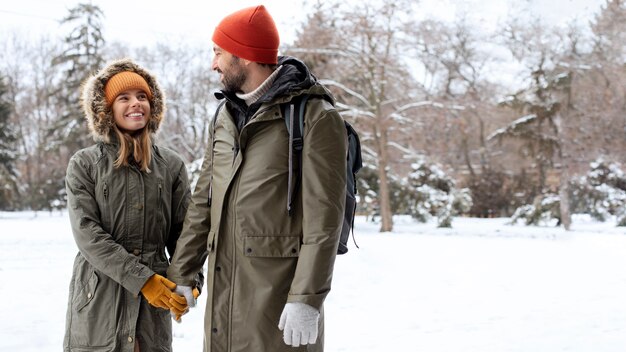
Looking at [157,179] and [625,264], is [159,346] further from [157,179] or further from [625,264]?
[625,264]

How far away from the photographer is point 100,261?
2562mm

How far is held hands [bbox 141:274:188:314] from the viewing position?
8.38ft

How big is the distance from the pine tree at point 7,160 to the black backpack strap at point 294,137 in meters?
22.7

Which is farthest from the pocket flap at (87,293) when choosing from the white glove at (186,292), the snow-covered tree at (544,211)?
the snow-covered tree at (544,211)

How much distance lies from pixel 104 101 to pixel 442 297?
5861mm

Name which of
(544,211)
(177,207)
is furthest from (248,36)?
(544,211)

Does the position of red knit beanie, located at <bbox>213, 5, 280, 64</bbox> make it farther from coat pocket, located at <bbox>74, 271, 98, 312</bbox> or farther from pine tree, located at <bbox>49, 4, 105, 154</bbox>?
pine tree, located at <bbox>49, 4, 105, 154</bbox>

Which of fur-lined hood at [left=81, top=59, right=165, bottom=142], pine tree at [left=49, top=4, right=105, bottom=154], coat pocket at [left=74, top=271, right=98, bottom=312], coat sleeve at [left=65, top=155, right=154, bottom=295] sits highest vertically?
pine tree at [left=49, top=4, right=105, bottom=154]

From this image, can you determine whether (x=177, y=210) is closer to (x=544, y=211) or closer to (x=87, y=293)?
(x=87, y=293)

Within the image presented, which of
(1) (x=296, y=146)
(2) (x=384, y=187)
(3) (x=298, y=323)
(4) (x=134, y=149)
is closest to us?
(3) (x=298, y=323)

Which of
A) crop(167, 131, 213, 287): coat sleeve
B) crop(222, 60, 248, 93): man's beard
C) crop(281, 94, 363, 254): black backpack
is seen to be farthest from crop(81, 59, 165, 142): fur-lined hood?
crop(281, 94, 363, 254): black backpack

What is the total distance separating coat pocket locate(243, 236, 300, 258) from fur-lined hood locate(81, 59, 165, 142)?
0.87m

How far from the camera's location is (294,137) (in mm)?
2271

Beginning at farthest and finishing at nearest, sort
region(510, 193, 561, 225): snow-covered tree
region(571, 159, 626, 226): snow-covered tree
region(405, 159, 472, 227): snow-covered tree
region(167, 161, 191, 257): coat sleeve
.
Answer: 1. region(405, 159, 472, 227): snow-covered tree
2. region(510, 193, 561, 225): snow-covered tree
3. region(571, 159, 626, 226): snow-covered tree
4. region(167, 161, 191, 257): coat sleeve
